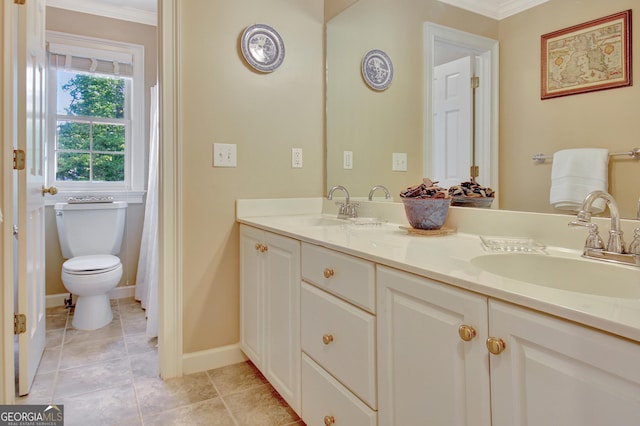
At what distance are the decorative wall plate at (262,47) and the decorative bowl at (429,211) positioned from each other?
3.73 ft

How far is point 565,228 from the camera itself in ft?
3.69

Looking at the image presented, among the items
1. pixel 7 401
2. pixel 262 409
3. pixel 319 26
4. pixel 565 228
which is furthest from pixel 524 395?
pixel 319 26

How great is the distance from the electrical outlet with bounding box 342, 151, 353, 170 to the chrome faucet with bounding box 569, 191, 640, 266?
53.2 inches

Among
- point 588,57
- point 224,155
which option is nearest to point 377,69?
point 224,155

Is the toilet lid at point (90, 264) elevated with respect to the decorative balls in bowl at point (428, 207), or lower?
lower

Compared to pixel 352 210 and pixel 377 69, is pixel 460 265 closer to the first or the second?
pixel 352 210

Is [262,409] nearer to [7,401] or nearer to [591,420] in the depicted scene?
[7,401]

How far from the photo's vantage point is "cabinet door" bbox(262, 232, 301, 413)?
1.46 meters

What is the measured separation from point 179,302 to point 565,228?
1.67 m

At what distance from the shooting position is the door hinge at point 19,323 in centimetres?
170

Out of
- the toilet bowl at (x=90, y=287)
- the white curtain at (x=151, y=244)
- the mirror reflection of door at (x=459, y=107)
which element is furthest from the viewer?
the toilet bowl at (x=90, y=287)

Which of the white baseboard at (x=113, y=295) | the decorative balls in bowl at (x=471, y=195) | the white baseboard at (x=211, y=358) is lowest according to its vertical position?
the white baseboard at (x=211, y=358)

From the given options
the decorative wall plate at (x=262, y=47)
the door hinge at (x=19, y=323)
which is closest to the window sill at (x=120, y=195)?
the door hinge at (x=19, y=323)

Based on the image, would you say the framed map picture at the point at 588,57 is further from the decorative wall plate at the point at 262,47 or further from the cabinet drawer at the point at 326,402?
the decorative wall plate at the point at 262,47
